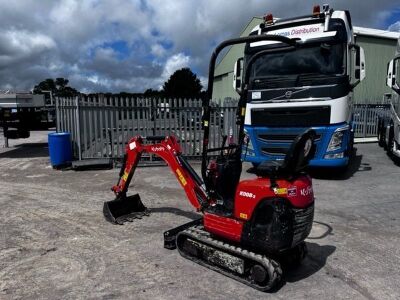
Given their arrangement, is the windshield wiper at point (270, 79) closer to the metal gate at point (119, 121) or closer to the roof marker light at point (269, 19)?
the roof marker light at point (269, 19)

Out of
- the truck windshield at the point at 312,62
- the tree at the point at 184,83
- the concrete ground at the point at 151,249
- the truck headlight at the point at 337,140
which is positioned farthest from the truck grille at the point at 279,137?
the tree at the point at 184,83

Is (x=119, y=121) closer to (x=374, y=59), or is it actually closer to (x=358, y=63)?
(x=358, y=63)

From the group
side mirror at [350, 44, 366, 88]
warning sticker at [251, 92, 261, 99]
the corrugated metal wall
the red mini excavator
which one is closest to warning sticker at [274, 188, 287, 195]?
the red mini excavator

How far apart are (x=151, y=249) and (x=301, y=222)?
2.06 metres

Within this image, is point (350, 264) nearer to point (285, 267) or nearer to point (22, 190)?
point (285, 267)

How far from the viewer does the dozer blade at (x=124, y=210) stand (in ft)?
20.3

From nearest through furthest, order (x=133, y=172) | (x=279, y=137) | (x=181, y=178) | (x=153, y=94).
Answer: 1. (x=181, y=178)
2. (x=133, y=172)
3. (x=279, y=137)
4. (x=153, y=94)

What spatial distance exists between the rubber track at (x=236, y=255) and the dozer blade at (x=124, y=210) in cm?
171

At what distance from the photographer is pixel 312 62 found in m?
8.79

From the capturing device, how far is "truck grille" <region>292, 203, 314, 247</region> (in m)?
3.90

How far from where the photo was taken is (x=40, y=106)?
17.3 m

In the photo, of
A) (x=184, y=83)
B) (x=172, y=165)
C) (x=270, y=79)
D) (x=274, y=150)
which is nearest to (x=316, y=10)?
(x=270, y=79)

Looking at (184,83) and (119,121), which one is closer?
(119,121)

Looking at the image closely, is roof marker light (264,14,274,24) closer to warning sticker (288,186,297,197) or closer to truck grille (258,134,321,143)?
truck grille (258,134,321,143)
